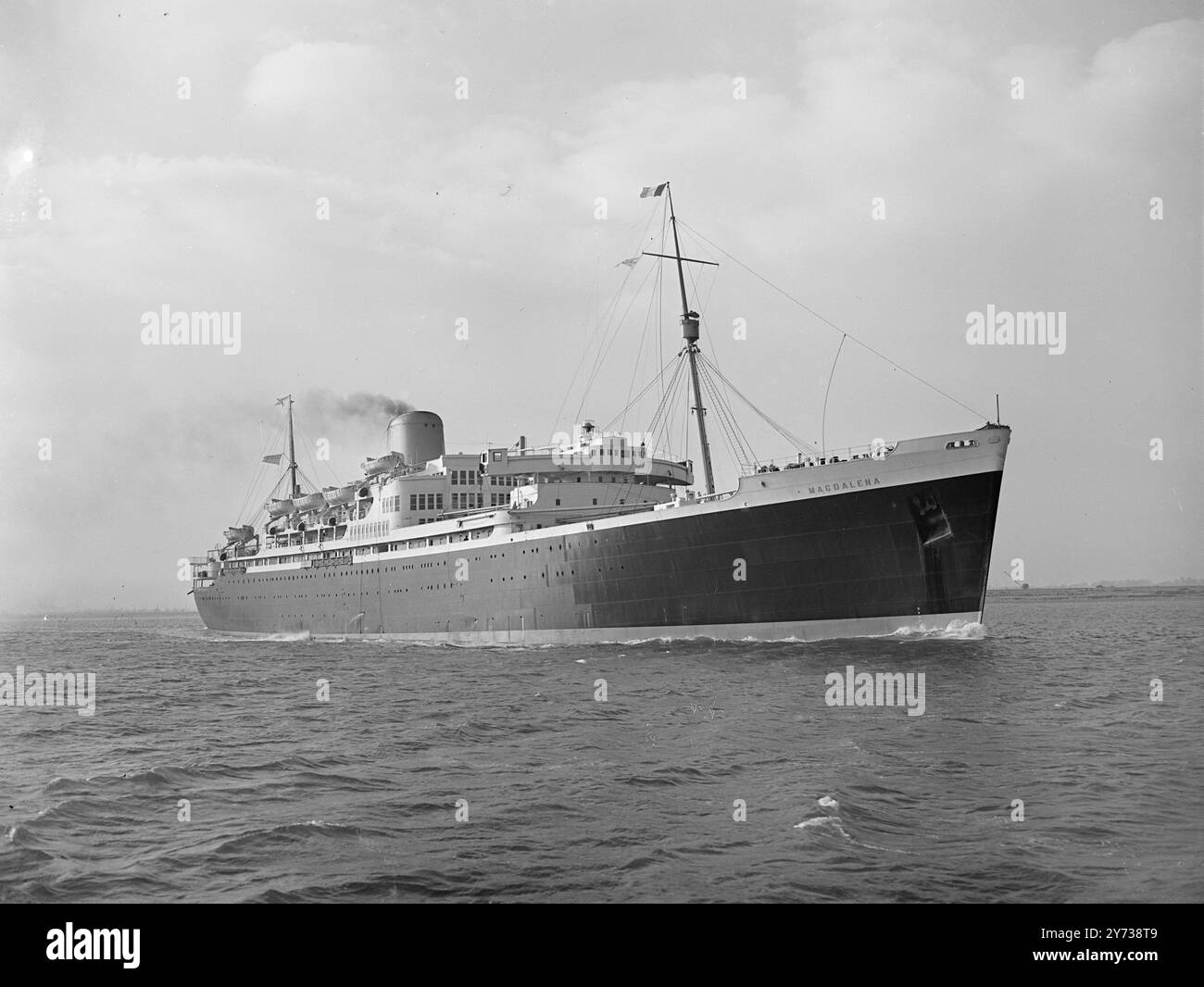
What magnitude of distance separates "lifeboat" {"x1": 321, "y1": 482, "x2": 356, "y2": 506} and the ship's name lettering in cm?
3641

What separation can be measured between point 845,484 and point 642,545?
8615 millimetres

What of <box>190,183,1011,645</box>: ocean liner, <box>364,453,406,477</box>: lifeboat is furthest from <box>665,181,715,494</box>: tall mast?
<box>364,453,406,477</box>: lifeboat

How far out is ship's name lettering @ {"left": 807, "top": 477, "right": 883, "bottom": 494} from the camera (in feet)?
99.7

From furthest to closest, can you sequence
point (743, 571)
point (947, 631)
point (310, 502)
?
1. point (310, 502)
2. point (743, 571)
3. point (947, 631)

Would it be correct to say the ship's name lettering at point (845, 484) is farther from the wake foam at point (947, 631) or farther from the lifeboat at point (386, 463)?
the lifeboat at point (386, 463)

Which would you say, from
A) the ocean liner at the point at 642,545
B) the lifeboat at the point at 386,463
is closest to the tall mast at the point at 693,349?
the ocean liner at the point at 642,545

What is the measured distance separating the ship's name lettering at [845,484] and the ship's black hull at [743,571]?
201mm

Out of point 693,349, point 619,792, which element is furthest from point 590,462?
point 619,792

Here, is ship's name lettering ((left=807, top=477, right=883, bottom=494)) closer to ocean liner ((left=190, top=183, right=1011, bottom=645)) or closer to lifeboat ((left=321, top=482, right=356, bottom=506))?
ocean liner ((left=190, top=183, right=1011, bottom=645))

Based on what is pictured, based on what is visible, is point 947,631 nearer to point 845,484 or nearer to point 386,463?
point 845,484

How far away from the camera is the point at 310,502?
63406mm
